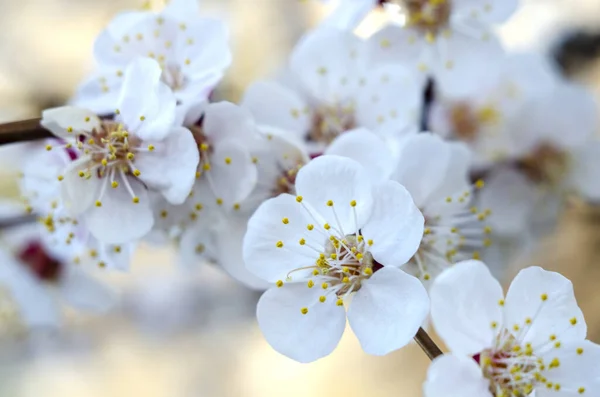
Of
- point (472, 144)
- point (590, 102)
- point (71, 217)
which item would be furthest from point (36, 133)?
point (590, 102)

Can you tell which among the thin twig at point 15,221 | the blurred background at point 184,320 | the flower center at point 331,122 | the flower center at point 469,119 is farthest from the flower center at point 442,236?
the blurred background at point 184,320

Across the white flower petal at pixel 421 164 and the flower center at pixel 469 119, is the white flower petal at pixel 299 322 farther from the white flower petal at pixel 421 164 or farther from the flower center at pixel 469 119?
the flower center at pixel 469 119

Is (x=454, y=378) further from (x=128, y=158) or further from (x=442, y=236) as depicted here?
(x=128, y=158)

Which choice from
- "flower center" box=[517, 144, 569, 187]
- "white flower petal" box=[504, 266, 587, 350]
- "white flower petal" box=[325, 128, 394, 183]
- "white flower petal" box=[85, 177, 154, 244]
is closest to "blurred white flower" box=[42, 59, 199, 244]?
"white flower petal" box=[85, 177, 154, 244]

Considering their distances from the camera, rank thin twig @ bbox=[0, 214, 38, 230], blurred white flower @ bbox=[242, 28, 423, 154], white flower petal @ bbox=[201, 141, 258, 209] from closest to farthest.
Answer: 1. white flower petal @ bbox=[201, 141, 258, 209]
2. blurred white flower @ bbox=[242, 28, 423, 154]
3. thin twig @ bbox=[0, 214, 38, 230]

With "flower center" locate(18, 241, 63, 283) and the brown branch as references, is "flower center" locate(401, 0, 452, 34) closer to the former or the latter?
the brown branch
